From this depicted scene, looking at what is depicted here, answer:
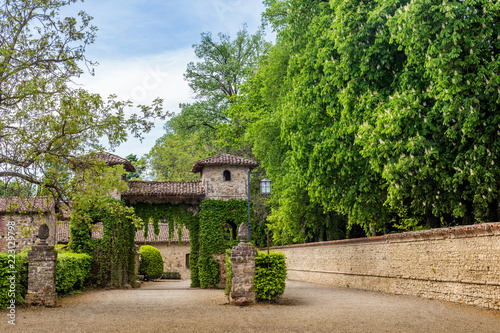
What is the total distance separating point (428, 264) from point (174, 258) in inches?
1007

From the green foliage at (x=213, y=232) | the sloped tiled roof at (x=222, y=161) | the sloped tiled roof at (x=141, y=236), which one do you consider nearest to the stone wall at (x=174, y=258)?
the sloped tiled roof at (x=141, y=236)

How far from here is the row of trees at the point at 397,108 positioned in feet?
39.8

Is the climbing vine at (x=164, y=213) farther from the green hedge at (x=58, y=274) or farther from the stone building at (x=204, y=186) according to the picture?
the green hedge at (x=58, y=274)

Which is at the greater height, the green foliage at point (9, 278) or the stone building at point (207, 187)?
the stone building at point (207, 187)

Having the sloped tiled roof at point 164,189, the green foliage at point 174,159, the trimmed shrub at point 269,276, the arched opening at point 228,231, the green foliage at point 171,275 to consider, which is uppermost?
the green foliage at point 174,159

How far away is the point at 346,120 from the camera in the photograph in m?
15.9

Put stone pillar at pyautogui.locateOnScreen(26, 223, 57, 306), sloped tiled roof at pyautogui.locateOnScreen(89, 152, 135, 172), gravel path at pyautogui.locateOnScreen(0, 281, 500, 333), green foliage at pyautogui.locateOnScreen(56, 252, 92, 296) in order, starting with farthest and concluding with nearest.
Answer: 1. sloped tiled roof at pyautogui.locateOnScreen(89, 152, 135, 172)
2. green foliage at pyautogui.locateOnScreen(56, 252, 92, 296)
3. stone pillar at pyautogui.locateOnScreen(26, 223, 57, 306)
4. gravel path at pyautogui.locateOnScreen(0, 281, 500, 333)

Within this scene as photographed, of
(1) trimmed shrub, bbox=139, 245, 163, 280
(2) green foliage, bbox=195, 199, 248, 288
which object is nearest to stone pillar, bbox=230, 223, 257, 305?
(2) green foliage, bbox=195, 199, 248, 288

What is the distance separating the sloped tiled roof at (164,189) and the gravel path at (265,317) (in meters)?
8.49

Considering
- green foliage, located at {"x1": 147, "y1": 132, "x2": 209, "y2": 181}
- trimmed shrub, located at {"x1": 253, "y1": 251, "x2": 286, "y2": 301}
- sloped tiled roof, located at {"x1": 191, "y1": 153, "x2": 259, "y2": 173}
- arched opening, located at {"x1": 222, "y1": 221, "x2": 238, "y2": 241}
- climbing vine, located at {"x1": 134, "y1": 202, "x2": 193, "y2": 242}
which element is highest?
green foliage, located at {"x1": 147, "y1": 132, "x2": 209, "y2": 181}

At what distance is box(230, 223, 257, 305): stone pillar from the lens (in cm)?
1384

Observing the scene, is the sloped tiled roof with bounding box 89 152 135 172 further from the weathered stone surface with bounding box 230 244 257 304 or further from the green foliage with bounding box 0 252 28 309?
the weathered stone surface with bounding box 230 244 257 304

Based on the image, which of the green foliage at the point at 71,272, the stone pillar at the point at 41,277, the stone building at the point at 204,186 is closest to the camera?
Answer: the stone pillar at the point at 41,277

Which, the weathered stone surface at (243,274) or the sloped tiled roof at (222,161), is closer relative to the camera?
the weathered stone surface at (243,274)
